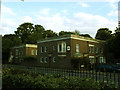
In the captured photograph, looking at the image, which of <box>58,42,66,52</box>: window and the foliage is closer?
the foliage

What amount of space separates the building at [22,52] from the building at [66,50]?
9260 millimetres

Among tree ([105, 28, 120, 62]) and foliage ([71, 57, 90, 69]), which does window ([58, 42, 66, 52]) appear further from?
tree ([105, 28, 120, 62])

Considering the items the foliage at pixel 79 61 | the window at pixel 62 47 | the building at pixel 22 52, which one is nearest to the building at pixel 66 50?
the window at pixel 62 47

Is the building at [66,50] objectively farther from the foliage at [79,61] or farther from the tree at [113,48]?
the tree at [113,48]

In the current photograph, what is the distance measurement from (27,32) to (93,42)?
153 ft

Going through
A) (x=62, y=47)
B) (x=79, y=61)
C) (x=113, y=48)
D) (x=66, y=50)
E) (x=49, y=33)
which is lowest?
(x=79, y=61)

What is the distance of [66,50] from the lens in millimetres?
29344

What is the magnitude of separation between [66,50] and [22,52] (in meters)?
21.3

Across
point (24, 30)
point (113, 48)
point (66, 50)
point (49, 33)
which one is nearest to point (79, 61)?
point (66, 50)

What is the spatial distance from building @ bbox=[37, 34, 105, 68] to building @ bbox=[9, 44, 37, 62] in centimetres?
926

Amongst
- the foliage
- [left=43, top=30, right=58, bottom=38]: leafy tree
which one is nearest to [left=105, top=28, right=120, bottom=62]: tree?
the foliage

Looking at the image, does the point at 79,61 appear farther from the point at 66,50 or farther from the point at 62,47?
the point at 62,47

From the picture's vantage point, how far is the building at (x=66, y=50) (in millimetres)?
28922

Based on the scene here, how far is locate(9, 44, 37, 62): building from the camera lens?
146ft
